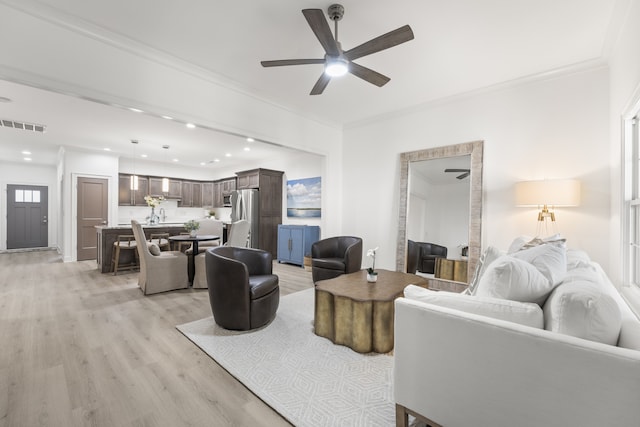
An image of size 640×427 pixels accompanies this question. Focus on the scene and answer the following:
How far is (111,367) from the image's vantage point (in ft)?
7.34

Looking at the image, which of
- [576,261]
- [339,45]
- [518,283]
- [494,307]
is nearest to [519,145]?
[576,261]

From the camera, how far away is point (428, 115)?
4387mm

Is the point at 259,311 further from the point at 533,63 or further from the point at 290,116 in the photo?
the point at 533,63

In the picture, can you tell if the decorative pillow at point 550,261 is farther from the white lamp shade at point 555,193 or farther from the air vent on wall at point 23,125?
the air vent on wall at point 23,125

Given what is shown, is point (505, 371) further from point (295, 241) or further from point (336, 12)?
point (295, 241)

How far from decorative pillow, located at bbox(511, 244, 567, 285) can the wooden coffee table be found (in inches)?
44.1

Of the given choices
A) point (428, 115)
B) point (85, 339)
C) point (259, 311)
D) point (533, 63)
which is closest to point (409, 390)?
point (259, 311)

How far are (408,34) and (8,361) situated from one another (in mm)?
4014

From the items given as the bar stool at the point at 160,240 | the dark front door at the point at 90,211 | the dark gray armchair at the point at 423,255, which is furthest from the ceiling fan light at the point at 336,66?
the dark front door at the point at 90,211

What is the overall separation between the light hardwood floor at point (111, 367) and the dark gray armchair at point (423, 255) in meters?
3.01

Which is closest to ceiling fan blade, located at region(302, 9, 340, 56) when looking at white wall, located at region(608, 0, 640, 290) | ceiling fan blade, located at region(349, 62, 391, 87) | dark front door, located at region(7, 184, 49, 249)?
ceiling fan blade, located at region(349, 62, 391, 87)

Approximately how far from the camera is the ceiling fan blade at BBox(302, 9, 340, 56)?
1.91 meters

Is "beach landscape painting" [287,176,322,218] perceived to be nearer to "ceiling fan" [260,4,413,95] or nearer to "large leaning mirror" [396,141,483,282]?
"large leaning mirror" [396,141,483,282]

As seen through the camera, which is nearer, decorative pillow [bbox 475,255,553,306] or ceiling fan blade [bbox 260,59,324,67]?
decorative pillow [bbox 475,255,553,306]
